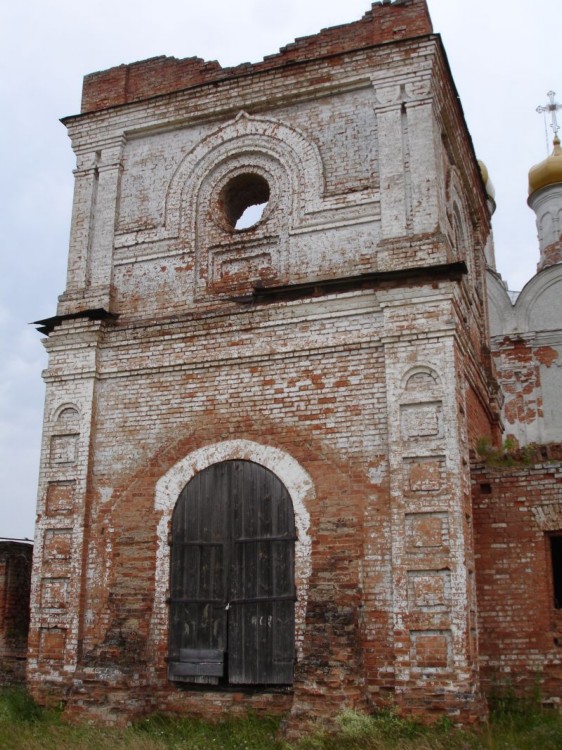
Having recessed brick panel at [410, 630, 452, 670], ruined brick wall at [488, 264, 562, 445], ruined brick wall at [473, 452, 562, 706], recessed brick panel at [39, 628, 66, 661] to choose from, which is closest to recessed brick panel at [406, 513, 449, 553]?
recessed brick panel at [410, 630, 452, 670]

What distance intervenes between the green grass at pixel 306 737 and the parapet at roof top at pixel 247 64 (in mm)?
7000

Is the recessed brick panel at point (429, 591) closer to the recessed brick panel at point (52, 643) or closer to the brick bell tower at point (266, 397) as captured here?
the brick bell tower at point (266, 397)

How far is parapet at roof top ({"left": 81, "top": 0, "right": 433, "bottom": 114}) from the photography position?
9570 millimetres

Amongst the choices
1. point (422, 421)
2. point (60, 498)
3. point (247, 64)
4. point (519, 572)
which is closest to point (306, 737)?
point (519, 572)

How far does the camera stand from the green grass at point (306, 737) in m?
6.79

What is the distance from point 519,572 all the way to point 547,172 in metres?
14.4

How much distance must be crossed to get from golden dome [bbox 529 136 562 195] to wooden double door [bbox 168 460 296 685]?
14635mm

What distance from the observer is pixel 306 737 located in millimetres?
7152

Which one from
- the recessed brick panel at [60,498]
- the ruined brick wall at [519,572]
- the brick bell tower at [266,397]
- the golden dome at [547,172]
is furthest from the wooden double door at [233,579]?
the golden dome at [547,172]

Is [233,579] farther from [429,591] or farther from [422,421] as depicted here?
[422,421]

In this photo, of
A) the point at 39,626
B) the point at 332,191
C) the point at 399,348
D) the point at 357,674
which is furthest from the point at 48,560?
the point at 332,191

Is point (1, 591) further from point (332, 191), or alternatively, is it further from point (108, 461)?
point (332, 191)

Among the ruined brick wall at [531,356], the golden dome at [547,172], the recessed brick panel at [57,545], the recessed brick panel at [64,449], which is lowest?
the recessed brick panel at [57,545]

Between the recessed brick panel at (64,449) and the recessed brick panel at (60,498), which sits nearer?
the recessed brick panel at (60,498)
